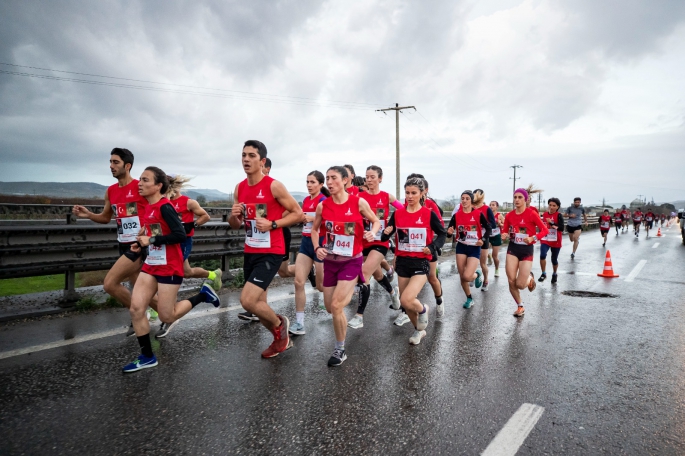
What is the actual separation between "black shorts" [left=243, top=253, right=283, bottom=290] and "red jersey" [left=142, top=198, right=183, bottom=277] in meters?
0.68

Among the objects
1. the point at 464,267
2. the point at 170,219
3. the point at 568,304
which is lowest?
the point at 568,304

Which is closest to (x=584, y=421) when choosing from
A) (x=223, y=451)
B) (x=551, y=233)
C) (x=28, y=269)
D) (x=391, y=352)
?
(x=391, y=352)

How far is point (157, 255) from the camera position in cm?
412

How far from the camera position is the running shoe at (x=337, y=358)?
4073 millimetres

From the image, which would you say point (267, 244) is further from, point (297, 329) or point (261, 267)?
point (297, 329)

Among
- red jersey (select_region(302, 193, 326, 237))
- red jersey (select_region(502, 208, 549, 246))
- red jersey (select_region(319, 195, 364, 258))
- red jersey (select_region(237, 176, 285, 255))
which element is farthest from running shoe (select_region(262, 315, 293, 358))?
red jersey (select_region(502, 208, 549, 246))

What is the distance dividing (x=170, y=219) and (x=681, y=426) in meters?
4.46

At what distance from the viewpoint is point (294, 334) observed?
5.06 meters

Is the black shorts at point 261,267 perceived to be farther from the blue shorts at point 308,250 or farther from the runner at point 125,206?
the runner at point 125,206

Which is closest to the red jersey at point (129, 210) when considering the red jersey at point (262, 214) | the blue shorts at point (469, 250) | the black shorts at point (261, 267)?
the red jersey at point (262, 214)

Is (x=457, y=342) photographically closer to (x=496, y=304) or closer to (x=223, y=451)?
(x=496, y=304)

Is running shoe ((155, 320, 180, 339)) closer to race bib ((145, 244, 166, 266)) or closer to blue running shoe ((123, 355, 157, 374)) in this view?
blue running shoe ((123, 355, 157, 374))

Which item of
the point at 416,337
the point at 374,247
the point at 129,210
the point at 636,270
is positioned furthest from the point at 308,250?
the point at 636,270

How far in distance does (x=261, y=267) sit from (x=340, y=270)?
820 millimetres
